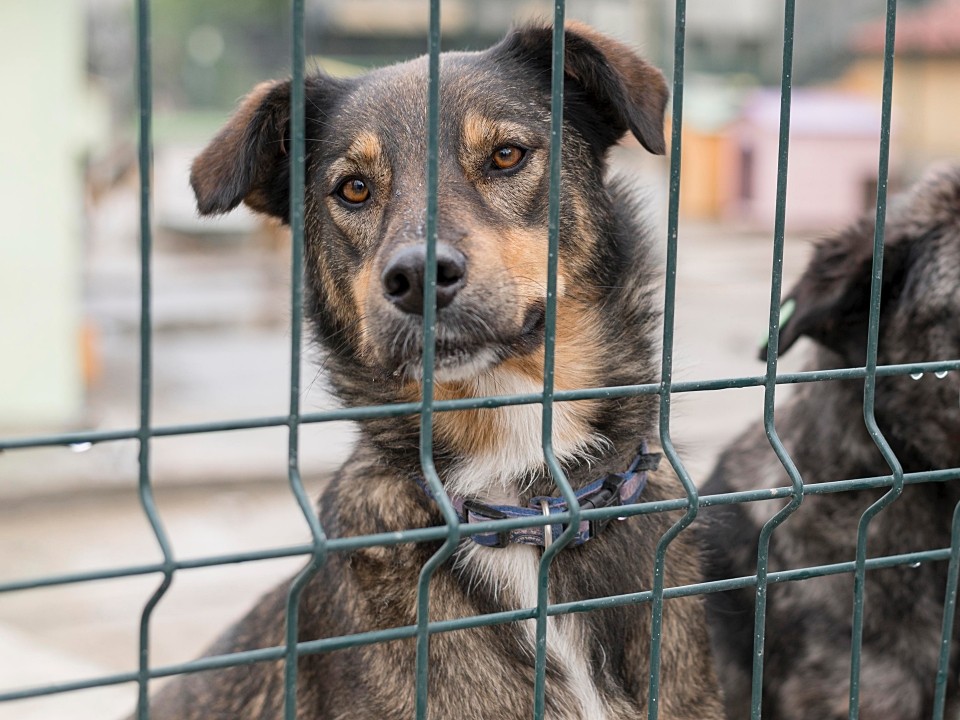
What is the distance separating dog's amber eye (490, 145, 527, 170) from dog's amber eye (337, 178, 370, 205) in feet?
0.98

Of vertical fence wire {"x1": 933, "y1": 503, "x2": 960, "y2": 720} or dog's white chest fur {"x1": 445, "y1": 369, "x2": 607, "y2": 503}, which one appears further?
dog's white chest fur {"x1": 445, "y1": 369, "x2": 607, "y2": 503}

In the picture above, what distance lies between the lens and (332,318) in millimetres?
2896

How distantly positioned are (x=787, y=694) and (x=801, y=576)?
1034mm

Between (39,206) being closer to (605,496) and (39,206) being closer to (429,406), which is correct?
(605,496)

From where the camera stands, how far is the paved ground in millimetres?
4449

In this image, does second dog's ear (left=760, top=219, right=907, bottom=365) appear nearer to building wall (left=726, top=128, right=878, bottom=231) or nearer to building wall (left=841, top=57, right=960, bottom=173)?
building wall (left=726, top=128, right=878, bottom=231)

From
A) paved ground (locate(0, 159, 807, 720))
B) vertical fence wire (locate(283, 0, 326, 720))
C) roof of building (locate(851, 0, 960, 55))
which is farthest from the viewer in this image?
roof of building (locate(851, 0, 960, 55))

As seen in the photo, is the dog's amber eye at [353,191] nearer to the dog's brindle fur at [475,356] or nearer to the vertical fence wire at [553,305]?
the dog's brindle fur at [475,356]

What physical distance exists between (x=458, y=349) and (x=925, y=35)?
91.5ft

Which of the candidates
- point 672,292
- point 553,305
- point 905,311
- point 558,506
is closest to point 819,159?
point 905,311

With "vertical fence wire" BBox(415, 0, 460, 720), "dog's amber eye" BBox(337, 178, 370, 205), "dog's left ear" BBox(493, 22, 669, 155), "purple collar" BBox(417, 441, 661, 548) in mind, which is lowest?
"purple collar" BBox(417, 441, 661, 548)

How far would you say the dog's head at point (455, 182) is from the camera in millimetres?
2426

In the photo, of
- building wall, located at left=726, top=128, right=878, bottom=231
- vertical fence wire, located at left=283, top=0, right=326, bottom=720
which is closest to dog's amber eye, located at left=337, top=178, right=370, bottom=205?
vertical fence wire, located at left=283, top=0, right=326, bottom=720

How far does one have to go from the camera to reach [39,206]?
7414 millimetres
